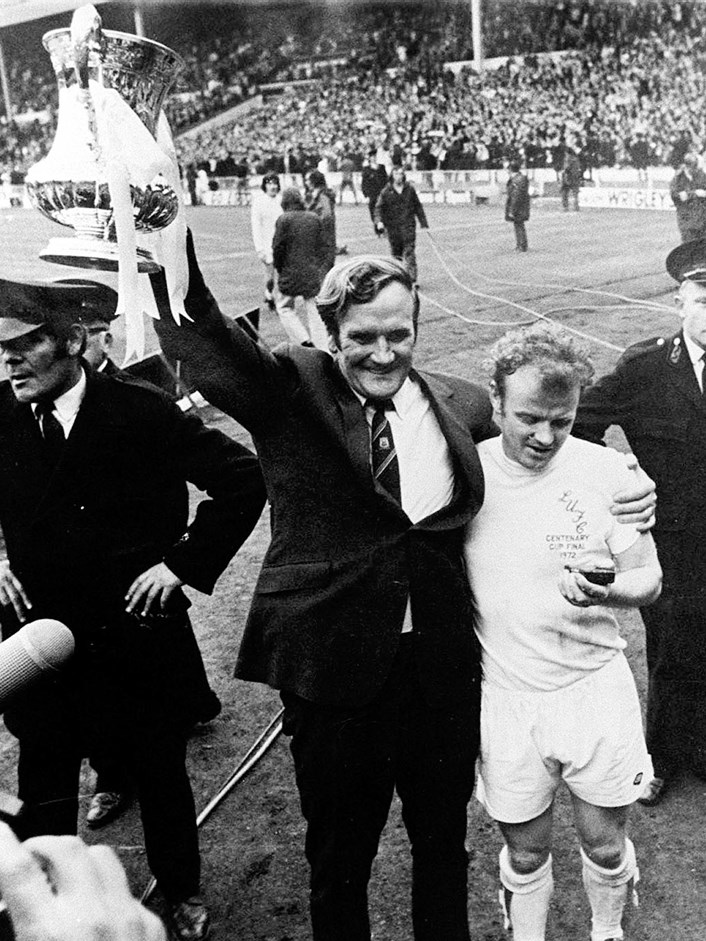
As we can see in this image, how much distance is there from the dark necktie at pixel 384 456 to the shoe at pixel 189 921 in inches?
51.1

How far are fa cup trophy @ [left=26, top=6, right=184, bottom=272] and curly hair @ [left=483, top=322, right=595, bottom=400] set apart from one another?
0.79 meters

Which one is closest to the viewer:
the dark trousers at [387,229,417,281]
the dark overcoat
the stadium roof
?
the dark overcoat

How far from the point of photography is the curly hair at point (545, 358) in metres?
1.96

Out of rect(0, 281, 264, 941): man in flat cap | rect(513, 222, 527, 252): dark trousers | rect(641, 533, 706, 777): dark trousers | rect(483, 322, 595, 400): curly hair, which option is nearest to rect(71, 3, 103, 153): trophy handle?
rect(0, 281, 264, 941): man in flat cap

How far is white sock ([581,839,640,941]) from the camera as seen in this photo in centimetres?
213

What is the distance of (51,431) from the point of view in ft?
7.32

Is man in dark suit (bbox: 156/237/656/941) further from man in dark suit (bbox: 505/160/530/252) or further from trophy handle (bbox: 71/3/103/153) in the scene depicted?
man in dark suit (bbox: 505/160/530/252)

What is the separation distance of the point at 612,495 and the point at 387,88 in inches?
175

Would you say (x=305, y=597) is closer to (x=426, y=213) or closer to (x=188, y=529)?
(x=188, y=529)

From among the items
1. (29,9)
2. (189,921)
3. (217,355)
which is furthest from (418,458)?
(29,9)

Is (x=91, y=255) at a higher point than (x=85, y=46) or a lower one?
lower

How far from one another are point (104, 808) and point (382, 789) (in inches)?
53.0

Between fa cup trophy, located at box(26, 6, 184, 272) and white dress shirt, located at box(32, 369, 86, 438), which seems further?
white dress shirt, located at box(32, 369, 86, 438)

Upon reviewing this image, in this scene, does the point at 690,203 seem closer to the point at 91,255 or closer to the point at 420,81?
the point at 420,81
